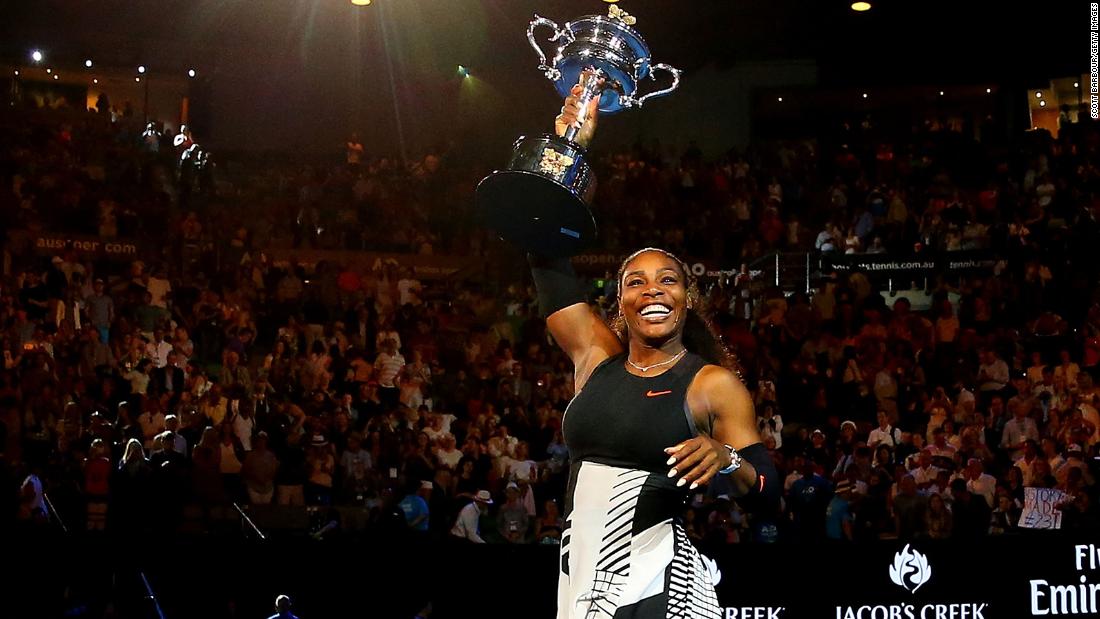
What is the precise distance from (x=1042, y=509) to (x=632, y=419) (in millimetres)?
7691

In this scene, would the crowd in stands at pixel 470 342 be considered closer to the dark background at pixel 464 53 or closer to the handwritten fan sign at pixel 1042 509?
the handwritten fan sign at pixel 1042 509

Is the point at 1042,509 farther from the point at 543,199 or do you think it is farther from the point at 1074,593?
the point at 543,199

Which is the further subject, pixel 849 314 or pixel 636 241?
pixel 636 241

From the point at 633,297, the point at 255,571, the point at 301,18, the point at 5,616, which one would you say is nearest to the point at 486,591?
the point at 255,571

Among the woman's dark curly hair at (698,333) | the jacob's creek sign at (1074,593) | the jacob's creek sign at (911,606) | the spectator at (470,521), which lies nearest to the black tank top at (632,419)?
the woman's dark curly hair at (698,333)

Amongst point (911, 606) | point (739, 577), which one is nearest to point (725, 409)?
point (739, 577)

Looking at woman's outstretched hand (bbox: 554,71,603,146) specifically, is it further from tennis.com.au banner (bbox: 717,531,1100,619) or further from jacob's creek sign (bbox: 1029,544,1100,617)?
jacob's creek sign (bbox: 1029,544,1100,617)

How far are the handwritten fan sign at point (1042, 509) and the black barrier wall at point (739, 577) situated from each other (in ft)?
7.32

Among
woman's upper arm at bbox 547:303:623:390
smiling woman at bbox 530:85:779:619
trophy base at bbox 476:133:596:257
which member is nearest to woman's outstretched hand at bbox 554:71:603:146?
trophy base at bbox 476:133:596:257

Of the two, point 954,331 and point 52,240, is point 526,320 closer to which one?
point 954,331

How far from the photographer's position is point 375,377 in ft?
42.0

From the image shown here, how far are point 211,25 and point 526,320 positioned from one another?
8396 millimetres

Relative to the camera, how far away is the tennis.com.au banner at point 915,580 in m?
7.60

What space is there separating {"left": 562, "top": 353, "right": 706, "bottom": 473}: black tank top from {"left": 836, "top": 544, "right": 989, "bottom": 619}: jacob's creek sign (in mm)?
4845
